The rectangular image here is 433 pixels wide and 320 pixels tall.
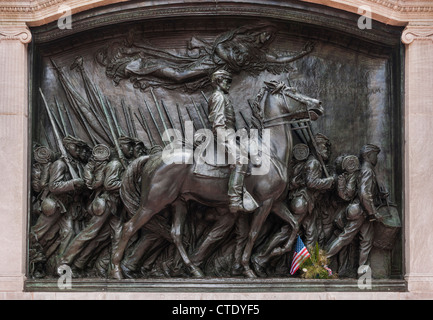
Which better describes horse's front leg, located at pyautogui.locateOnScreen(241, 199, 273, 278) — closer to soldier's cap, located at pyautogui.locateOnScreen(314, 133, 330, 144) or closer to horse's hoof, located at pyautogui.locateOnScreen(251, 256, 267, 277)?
horse's hoof, located at pyautogui.locateOnScreen(251, 256, 267, 277)

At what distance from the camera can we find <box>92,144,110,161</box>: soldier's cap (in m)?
10.0

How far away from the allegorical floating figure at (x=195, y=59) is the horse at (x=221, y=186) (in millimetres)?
609

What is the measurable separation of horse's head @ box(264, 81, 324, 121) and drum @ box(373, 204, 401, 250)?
61.0 inches

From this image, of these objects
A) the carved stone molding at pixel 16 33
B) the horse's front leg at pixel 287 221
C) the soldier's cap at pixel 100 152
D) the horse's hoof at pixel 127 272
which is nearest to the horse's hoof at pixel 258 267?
the horse's front leg at pixel 287 221

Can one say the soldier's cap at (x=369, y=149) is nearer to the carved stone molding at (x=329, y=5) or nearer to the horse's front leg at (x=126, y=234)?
the carved stone molding at (x=329, y=5)

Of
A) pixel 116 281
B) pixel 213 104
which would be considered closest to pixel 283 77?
pixel 213 104

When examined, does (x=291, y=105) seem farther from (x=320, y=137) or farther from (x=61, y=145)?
(x=61, y=145)

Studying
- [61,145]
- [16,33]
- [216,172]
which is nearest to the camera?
[216,172]

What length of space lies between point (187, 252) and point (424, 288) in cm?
307

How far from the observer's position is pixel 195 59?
10492 mm

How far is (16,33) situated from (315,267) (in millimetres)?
4941

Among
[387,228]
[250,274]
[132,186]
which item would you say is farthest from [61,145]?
[387,228]

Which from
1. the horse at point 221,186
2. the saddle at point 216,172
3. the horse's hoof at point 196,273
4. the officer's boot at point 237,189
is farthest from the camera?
the horse's hoof at point 196,273

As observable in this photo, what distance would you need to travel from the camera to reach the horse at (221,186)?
31.6ft
